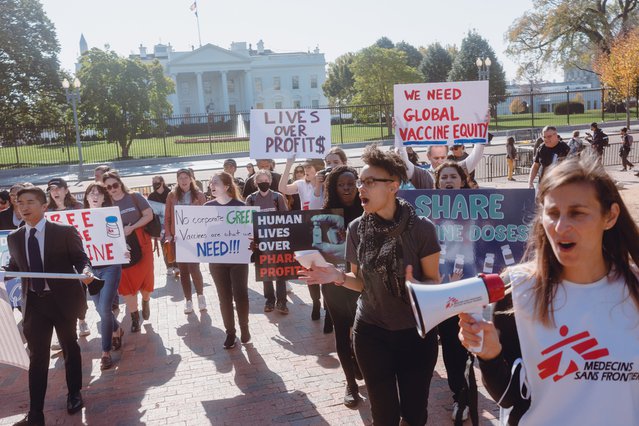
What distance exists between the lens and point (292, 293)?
27.2 ft

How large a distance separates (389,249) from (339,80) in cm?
7338

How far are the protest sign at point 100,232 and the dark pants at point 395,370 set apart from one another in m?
3.64

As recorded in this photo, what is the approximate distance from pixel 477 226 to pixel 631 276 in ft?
11.3

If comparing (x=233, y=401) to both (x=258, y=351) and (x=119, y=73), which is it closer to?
(x=258, y=351)

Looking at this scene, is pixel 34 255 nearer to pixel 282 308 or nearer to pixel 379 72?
pixel 282 308

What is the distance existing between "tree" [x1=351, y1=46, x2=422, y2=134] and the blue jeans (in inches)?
1593

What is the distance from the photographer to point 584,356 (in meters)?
1.95

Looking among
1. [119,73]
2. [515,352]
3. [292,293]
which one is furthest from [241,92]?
[515,352]

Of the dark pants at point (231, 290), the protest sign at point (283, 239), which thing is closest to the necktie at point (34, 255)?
the dark pants at point (231, 290)

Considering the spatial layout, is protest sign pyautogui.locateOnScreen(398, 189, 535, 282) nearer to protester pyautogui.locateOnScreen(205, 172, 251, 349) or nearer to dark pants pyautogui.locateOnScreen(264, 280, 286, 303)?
protester pyautogui.locateOnScreen(205, 172, 251, 349)

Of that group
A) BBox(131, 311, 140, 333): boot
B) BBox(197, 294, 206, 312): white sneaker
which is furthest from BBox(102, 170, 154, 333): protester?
BBox(197, 294, 206, 312): white sneaker

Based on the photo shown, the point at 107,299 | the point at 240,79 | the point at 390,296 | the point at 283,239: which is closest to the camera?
the point at 390,296

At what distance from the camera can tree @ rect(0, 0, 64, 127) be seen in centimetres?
3969

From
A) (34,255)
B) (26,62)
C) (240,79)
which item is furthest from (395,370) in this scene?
(240,79)
